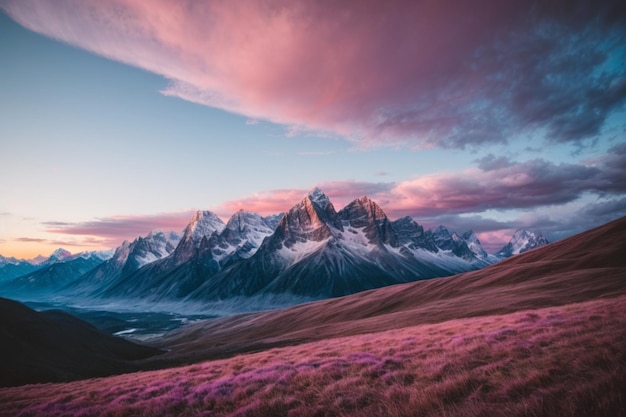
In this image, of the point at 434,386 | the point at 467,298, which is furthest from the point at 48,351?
the point at 467,298

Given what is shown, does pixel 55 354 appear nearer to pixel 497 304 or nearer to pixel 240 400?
pixel 240 400

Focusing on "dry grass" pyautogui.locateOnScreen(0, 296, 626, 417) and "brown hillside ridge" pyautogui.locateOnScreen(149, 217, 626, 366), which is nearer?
"dry grass" pyautogui.locateOnScreen(0, 296, 626, 417)

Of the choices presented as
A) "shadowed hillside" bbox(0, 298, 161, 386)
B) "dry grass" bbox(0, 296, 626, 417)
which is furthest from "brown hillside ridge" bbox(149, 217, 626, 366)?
"dry grass" bbox(0, 296, 626, 417)

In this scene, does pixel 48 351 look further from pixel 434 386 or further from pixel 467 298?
pixel 467 298

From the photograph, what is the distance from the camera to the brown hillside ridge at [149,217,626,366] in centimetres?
4957

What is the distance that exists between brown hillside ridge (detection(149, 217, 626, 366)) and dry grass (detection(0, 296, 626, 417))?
34.0 m

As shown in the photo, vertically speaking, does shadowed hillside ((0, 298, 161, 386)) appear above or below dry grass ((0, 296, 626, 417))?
below

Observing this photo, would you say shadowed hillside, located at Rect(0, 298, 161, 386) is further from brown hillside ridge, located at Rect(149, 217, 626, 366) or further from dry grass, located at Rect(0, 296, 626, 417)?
dry grass, located at Rect(0, 296, 626, 417)

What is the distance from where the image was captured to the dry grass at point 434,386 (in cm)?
696

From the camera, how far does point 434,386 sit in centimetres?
959

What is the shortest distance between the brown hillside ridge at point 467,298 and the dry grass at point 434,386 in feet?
111

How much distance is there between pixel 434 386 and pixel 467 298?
65012mm

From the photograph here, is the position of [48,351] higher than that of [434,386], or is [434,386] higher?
[434,386]

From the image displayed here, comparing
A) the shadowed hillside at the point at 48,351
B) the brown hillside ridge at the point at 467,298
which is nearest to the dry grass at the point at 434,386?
the brown hillside ridge at the point at 467,298
